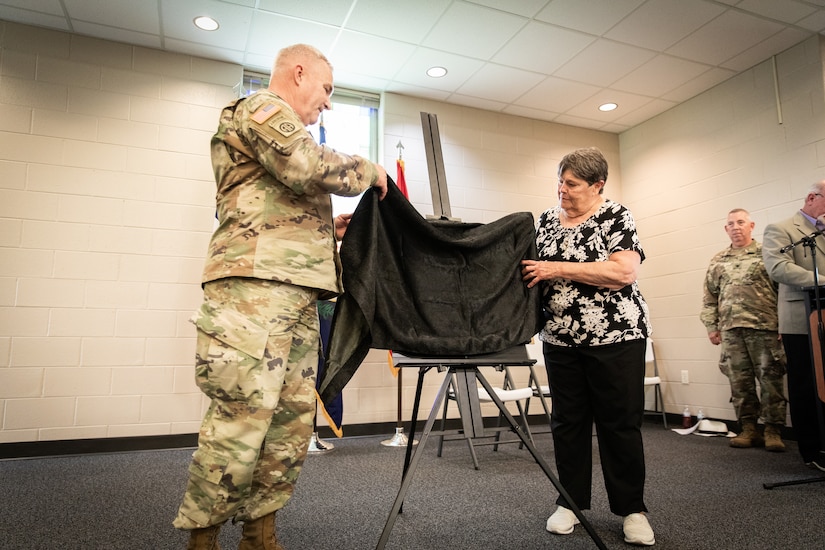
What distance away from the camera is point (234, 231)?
1457 millimetres

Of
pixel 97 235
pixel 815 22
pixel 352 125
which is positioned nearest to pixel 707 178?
pixel 815 22

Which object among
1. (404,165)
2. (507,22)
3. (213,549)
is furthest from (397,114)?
(213,549)

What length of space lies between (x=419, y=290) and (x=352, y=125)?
11.8 feet

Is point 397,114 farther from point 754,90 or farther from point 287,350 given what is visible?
point 287,350

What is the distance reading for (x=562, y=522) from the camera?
1.92m

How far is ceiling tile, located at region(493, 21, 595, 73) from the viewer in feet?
13.2

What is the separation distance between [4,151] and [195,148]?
1275 millimetres

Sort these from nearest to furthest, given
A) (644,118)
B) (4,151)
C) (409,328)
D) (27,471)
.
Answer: (409,328) < (27,471) < (4,151) < (644,118)

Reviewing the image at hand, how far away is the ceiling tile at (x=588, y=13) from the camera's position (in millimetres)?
3666

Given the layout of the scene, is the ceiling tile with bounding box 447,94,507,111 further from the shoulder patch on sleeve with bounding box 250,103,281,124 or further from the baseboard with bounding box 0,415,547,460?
the shoulder patch on sleeve with bounding box 250,103,281,124

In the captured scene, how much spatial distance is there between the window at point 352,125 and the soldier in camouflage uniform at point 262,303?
3162mm

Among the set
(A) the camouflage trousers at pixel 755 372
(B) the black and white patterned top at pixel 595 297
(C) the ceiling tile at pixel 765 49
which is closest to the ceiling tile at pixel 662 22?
(C) the ceiling tile at pixel 765 49

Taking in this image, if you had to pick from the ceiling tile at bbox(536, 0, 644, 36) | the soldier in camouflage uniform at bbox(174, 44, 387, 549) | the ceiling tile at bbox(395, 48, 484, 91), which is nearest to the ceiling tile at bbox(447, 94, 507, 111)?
the ceiling tile at bbox(395, 48, 484, 91)

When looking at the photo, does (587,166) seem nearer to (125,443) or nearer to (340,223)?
(340,223)
